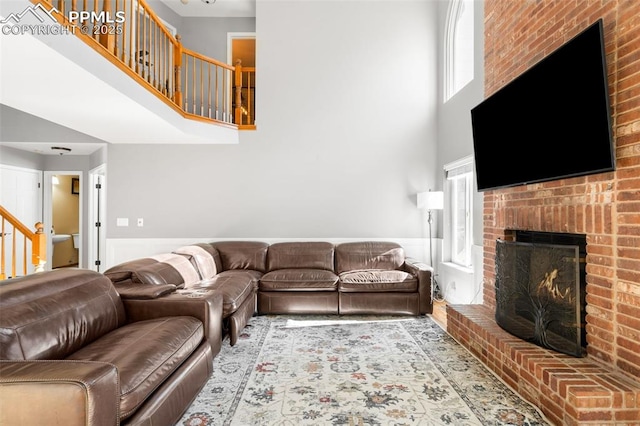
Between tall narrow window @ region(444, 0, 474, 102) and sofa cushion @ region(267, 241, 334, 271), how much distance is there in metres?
2.79

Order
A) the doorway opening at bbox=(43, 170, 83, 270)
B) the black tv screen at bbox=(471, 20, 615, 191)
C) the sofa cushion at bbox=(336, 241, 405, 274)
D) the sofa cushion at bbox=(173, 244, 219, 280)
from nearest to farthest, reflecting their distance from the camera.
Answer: the black tv screen at bbox=(471, 20, 615, 191) → the sofa cushion at bbox=(173, 244, 219, 280) → the sofa cushion at bbox=(336, 241, 405, 274) → the doorway opening at bbox=(43, 170, 83, 270)

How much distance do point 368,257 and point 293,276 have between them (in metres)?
1.12

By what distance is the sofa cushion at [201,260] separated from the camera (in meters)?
4.13

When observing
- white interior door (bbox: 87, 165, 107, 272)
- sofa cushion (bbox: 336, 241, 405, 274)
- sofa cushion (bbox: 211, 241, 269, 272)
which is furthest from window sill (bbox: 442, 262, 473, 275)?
white interior door (bbox: 87, 165, 107, 272)

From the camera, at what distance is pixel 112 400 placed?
142cm

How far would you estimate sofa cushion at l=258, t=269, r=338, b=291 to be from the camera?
428cm

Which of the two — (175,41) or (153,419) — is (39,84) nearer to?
(175,41)

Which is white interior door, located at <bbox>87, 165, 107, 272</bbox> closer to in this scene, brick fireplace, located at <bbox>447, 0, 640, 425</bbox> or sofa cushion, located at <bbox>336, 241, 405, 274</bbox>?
sofa cushion, located at <bbox>336, 241, 405, 274</bbox>

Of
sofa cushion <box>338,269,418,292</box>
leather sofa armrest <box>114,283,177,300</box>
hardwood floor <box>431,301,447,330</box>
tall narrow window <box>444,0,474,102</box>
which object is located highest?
tall narrow window <box>444,0,474,102</box>

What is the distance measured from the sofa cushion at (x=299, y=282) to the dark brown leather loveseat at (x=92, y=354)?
1.58m

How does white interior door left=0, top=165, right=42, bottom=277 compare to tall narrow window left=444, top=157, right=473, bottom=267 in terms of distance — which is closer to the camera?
tall narrow window left=444, top=157, right=473, bottom=267

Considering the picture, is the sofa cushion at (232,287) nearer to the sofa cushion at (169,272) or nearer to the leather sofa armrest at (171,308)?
the sofa cushion at (169,272)

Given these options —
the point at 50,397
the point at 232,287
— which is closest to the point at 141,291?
the point at 232,287

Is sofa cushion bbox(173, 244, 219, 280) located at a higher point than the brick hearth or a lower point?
higher
